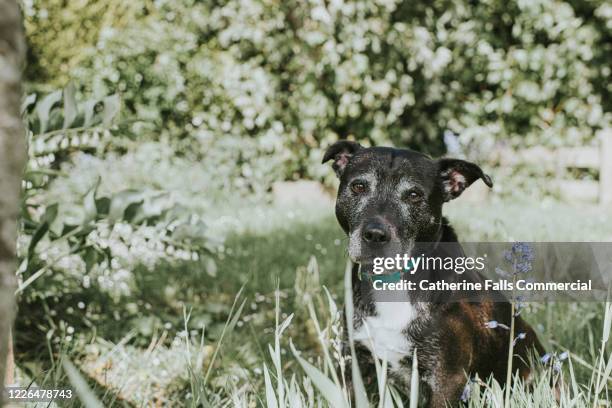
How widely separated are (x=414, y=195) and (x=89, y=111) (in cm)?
144

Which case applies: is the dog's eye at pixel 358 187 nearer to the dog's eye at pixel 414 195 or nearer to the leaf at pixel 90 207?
the dog's eye at pixel 414 195

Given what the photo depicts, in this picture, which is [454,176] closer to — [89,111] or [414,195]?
[414,195]

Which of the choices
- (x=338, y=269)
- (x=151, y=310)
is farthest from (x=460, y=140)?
(x=151, y=310)

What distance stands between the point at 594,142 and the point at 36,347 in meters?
8.06

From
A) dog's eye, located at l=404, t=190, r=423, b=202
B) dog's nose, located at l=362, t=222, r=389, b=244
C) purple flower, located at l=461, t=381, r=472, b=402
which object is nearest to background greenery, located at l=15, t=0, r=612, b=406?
dog's eye, located at l=404, t=190, r=423, b=202

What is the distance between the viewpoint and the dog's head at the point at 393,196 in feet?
7.07

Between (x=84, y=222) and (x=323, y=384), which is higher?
(x=84, y=222)

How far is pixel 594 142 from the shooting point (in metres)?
8.74

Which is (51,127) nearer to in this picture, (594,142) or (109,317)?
(109,317)

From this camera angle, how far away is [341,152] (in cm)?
263

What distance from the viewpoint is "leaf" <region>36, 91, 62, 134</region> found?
8.42 ft

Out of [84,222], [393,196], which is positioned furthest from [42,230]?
[393,196]

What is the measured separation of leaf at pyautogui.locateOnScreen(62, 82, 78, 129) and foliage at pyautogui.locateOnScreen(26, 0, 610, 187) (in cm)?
510

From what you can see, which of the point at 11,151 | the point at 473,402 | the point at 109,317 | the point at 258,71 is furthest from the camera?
the point at 258,71
